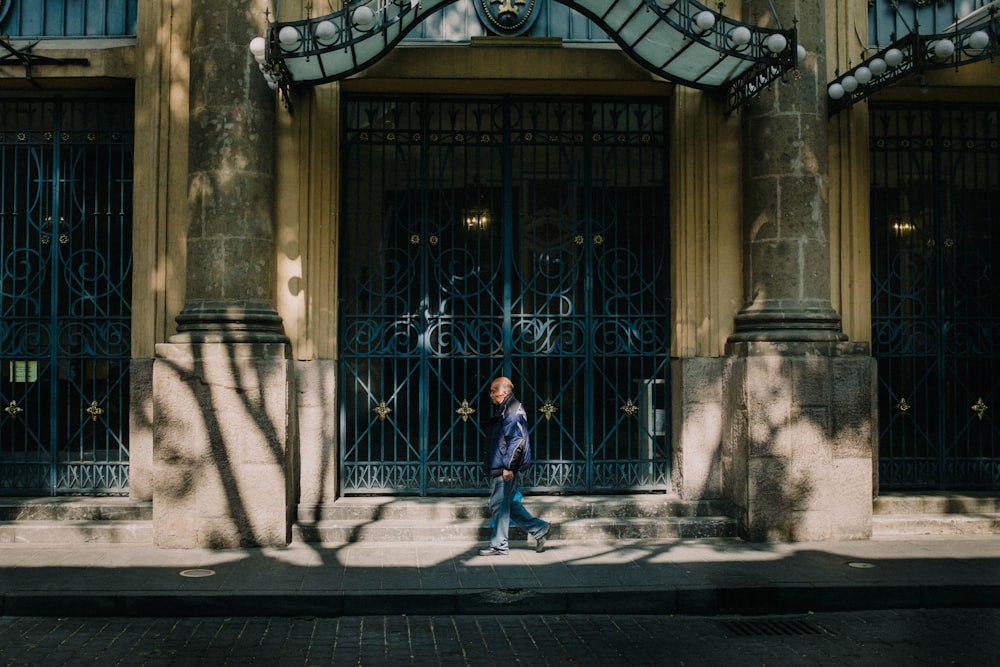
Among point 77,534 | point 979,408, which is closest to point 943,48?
point 979,408

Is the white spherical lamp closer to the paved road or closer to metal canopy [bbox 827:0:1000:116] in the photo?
metal canopy [bbox 827:0:1000:116]

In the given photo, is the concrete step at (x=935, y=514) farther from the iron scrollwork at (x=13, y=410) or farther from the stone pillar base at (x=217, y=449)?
the iron scrollwork at (x=13, y=410)

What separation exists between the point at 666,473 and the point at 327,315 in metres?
4.27

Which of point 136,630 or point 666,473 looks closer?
point 136,630

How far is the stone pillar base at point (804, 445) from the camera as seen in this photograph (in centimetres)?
1020

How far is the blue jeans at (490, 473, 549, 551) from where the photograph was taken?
9.62 m

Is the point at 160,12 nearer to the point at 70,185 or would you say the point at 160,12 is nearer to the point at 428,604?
the point at 70,185

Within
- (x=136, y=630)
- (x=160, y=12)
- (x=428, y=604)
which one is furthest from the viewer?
(x=160, y=12)

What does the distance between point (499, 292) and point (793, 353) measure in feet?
10.9

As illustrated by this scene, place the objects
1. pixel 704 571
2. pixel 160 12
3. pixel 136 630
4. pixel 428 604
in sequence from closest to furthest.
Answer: pixel 136 630 → pixel 428 604 → pixel 704 571 → pixel 160 12

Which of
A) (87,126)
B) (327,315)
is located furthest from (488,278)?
(87,126)

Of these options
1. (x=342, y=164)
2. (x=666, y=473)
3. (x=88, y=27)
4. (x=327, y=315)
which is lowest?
(x=666, y=473)

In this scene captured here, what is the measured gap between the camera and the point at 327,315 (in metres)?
10.8

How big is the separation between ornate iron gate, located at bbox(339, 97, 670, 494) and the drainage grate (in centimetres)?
344
